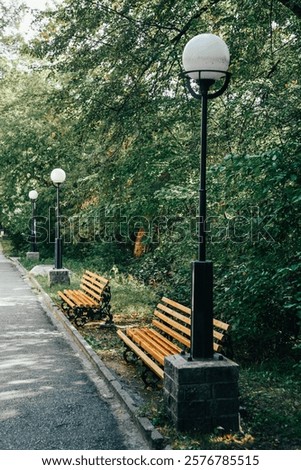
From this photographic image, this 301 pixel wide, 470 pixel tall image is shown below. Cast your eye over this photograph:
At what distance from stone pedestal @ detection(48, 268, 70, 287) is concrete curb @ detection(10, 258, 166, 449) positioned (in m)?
0.91

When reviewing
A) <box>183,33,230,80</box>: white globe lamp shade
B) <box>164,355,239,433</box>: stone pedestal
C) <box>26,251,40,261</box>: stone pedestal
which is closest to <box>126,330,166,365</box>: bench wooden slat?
<box>164,355,239,433</box>: stone pedestal

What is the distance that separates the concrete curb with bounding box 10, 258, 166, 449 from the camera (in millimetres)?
4711

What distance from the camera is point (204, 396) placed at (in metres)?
4.85

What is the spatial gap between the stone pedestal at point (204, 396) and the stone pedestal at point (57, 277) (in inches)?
436

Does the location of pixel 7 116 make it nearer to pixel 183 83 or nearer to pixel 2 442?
pixel 183 83

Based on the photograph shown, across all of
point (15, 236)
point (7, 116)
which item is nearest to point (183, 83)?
point (7, 116)

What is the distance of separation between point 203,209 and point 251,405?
2183mm

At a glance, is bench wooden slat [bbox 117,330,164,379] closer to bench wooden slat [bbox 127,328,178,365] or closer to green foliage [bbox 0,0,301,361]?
bench wooden slat [bbox 127,328,178,365]

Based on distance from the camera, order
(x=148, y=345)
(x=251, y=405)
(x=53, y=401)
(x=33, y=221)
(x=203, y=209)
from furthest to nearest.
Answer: (x=33, y=221) < (x=148, y=345) < (x=53, y=401) < (x=251, y=405) < (x=203, y=209)

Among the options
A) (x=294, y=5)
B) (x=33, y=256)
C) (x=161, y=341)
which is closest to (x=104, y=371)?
(x=161, y=341)

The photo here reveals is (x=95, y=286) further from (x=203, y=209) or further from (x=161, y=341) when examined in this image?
(x=203, y=209)

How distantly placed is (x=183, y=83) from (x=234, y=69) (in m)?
1.19

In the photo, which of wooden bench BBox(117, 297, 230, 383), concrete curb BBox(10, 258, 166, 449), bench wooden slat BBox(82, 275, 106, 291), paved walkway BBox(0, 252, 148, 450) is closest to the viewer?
concrete curb BBox(10, 258, 166, 449)

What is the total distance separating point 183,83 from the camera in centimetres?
949
